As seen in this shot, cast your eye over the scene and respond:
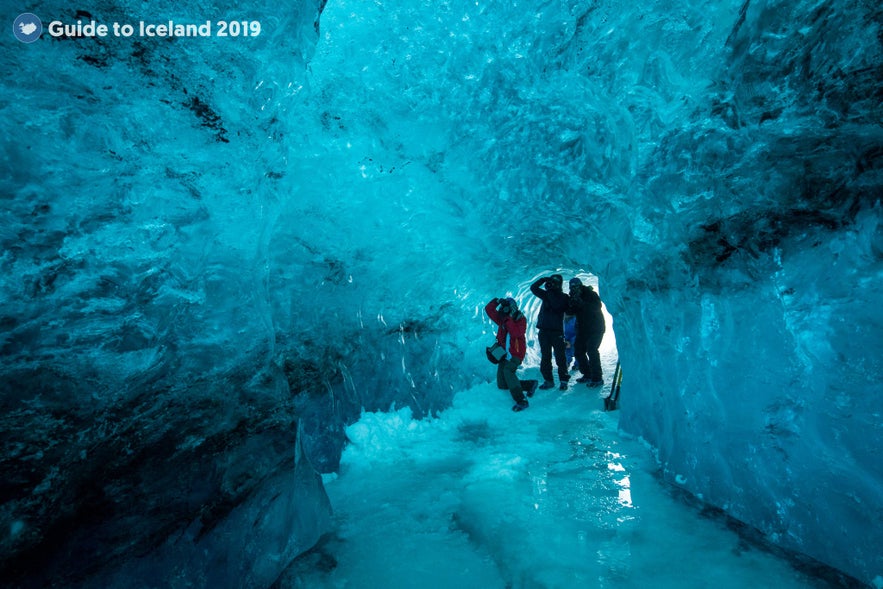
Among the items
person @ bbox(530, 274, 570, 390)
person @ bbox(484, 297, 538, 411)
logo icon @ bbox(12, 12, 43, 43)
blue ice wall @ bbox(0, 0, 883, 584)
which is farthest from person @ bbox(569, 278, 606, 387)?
logo icon @ bbox(12, 12, 43, 43)

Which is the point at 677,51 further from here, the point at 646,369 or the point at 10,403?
the point at 10,403

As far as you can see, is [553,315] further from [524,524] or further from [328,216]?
[524,524]

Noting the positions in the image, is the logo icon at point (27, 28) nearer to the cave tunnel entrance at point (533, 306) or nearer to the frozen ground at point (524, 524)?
the frozen ground at point (524, 524)

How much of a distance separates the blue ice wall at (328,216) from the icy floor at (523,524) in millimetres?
339

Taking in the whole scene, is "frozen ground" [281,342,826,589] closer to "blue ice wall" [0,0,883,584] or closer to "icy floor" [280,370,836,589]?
"icy floor" [280,370,836,589]

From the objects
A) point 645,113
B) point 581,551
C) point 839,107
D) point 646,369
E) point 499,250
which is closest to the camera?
point 839,107

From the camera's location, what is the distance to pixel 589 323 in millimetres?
7008

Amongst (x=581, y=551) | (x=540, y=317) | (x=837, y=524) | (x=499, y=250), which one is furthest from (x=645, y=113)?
(x=540, y=317)

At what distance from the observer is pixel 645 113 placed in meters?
3.47

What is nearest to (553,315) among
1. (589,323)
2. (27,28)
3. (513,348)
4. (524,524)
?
(589,323)

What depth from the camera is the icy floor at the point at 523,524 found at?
2508mm

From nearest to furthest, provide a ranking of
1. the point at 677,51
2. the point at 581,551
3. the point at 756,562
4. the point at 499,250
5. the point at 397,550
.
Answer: the point at 756,562
the point at 581,551
the point at 397,550
the point at 677,51
the point at 499,250

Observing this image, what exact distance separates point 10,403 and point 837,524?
432 centimetres

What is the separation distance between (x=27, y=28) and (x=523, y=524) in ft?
13.2
